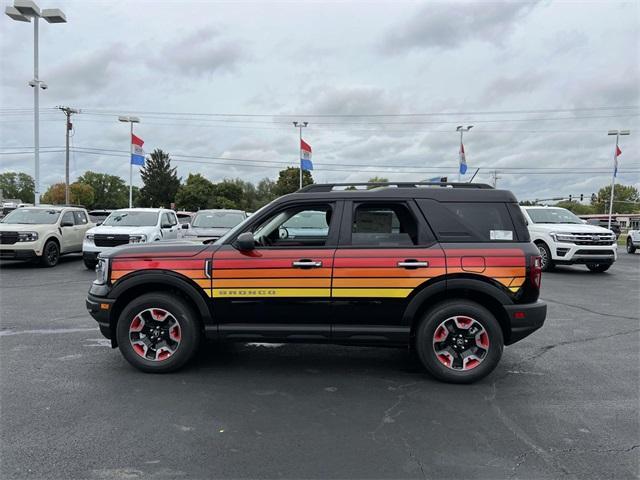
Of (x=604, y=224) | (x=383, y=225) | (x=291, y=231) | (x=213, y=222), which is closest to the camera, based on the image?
(x=383, y=225)

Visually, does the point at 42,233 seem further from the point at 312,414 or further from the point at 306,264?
the point at 312,414

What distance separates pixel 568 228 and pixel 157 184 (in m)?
83.2

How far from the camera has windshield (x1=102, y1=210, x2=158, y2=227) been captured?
13.1 metres

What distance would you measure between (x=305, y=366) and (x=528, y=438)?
227cm

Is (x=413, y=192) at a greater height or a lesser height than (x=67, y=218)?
greater

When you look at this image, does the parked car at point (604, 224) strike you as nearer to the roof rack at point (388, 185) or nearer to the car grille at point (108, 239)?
the roof rack at point (388, 185)

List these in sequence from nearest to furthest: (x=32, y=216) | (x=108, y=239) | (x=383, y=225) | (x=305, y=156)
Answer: (x=383, y=225) < (x=108, y=239) < (x=32, y=216) < (x=305, y=156)

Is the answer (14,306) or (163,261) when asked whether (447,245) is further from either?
(14,306)

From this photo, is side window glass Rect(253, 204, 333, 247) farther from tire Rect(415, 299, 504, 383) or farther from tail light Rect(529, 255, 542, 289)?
tail light Rect(529, 255, 542, 289)

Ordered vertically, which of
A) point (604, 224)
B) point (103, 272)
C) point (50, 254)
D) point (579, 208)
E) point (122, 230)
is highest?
point (579, 208)

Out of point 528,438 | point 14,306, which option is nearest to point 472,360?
point 528,438

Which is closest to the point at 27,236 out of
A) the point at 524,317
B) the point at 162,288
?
the point at 162,288

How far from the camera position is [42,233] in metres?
12.9

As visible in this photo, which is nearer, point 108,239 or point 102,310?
point 102,310
